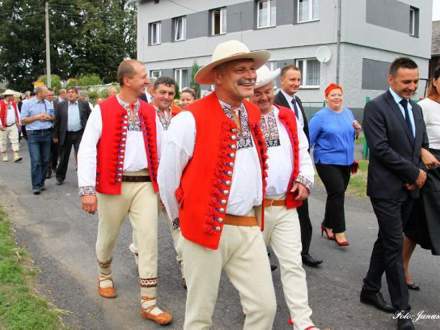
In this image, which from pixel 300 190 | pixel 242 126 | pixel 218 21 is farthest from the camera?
pixel 218 21

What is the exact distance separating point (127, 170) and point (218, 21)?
79.6 ft

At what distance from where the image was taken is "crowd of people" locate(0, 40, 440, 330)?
116 inches

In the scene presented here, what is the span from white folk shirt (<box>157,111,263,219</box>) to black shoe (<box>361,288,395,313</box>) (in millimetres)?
1843

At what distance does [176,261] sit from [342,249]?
2010 mm

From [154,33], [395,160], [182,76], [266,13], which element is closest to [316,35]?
[266,13]

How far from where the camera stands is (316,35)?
2172cm

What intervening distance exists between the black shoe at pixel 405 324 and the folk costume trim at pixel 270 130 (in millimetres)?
1644

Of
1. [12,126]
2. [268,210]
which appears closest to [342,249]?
[268,210]

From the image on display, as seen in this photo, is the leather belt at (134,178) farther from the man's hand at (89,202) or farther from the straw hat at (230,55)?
the straw hat at (230,55)

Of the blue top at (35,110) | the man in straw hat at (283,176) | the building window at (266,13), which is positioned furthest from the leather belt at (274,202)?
the building window at (266,13)

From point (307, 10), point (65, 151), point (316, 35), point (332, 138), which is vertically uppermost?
point (307, 10)

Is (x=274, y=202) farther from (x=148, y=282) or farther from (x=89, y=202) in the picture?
(x=89, y=202)

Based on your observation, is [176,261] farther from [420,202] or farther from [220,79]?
[220,79]

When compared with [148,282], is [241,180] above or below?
above
